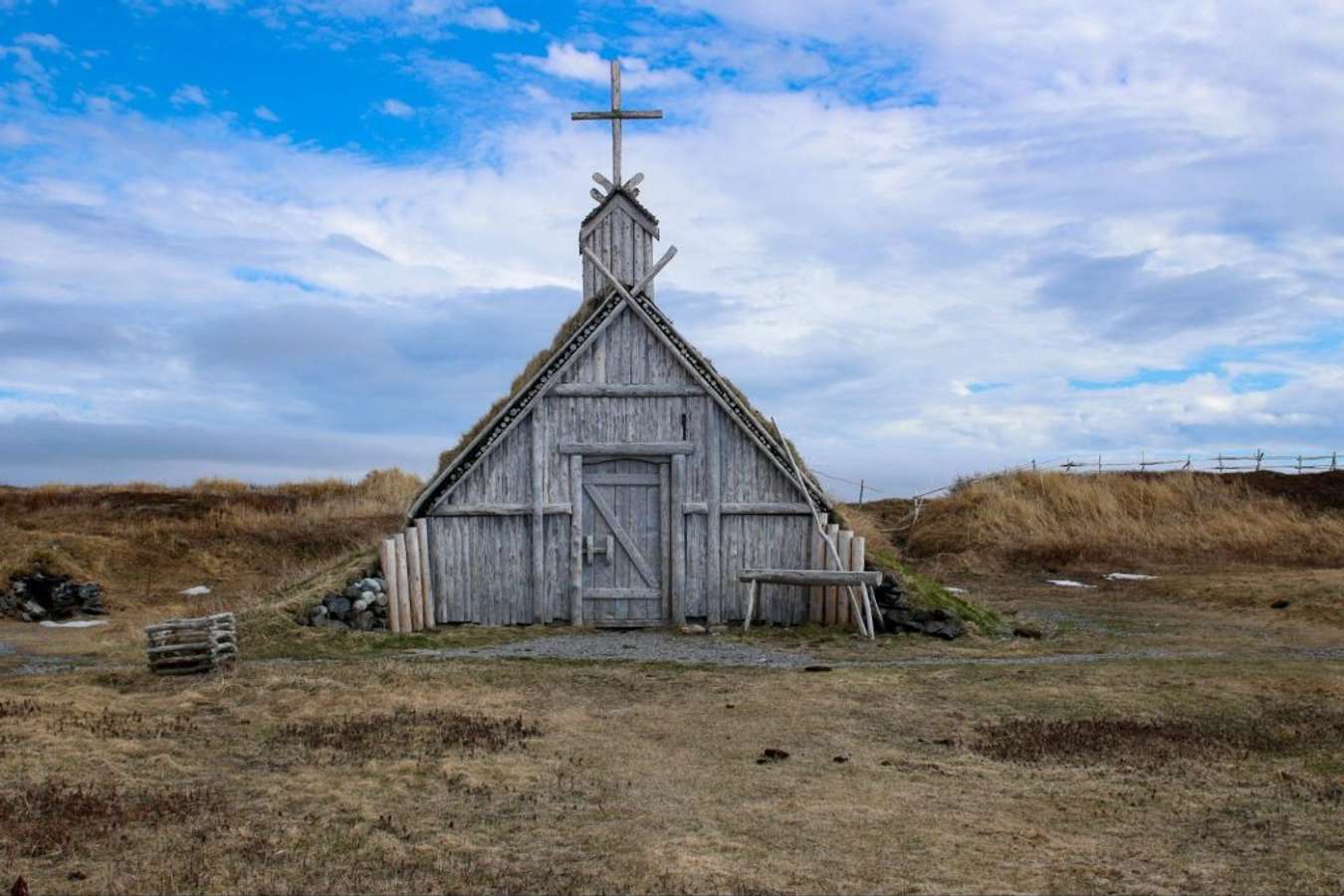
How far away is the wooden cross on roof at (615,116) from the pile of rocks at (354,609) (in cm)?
885

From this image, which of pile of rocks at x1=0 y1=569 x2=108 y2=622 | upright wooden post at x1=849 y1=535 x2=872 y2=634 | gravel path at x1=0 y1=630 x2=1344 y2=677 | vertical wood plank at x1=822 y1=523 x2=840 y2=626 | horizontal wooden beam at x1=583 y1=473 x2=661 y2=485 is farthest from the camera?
pile of rocks at x1=0 y1=569 x2=108 y2=622

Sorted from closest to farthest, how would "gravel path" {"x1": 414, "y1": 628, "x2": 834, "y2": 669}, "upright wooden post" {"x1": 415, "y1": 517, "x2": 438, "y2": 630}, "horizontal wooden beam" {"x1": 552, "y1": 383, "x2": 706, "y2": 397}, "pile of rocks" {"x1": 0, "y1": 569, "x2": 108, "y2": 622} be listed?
"gravel path" {"x1": 414, "y1": 628, "x2": 834, "y2": 669}, "upright wooden post" {"x1": 415, "y1": 517, "x2": 438, "y2": 630}, "horizontal wooden beam" {"x1": 552, "y1": 383, "x2": 706, "y2": 397}, "pile of rocks" {"x1": 0, "y1": 569, "x2": 108, "y2": 622}

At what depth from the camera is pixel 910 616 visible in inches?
837

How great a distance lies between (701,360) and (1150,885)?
49.4 ft

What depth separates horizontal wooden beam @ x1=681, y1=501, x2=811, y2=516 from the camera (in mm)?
22125

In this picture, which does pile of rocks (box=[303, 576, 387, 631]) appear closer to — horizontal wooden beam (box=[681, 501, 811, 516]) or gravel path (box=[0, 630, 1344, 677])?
gravel path (box=[0, 630, 1344, 677])

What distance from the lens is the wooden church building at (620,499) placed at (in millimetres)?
21984

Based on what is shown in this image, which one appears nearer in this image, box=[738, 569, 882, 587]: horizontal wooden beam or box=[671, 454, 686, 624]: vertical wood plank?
box=[738, 569, 882, 587]: horizontal wooden beam

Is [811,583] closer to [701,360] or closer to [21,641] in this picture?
[701,360]

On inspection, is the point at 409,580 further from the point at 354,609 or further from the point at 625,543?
the point at 625,543

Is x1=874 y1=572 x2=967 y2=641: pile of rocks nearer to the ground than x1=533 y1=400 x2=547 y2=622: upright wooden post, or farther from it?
nearer to the ground

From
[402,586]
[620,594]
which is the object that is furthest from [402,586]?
[620,594]

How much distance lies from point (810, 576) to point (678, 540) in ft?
8.33

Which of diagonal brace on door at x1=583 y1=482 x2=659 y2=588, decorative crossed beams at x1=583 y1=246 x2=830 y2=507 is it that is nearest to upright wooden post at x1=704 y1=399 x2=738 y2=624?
decorative crossed beams at x1=583 y1=246 x2=830 y2=507
